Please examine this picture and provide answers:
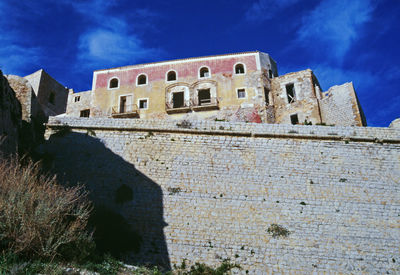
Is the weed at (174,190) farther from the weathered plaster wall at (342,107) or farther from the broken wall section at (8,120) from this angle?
the weathered plaster wall at (342,107)

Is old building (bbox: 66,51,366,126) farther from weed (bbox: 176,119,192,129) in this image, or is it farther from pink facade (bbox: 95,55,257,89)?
weed (bbox: 176,119,192,129)

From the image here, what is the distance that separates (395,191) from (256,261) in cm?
602

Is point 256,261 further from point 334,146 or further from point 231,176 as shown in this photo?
point 334,146

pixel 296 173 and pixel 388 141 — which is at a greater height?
pixel 388 141

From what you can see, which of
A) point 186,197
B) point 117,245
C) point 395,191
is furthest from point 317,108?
point 117,245

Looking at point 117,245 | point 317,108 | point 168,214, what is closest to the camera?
point 117,245

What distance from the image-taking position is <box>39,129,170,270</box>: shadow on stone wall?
10.3m

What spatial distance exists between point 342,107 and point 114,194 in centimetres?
1523

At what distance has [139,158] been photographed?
12.5 m

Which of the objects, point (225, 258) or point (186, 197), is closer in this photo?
point (225, 258)

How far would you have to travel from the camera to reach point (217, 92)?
23.0 metres

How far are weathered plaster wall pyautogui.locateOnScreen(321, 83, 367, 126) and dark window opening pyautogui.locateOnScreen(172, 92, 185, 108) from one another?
9.43 meters

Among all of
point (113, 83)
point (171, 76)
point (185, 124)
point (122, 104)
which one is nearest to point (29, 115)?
point (185, 124)

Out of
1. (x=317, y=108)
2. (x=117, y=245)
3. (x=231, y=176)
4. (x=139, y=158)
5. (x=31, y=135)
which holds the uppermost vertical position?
(x=317, y=108)
